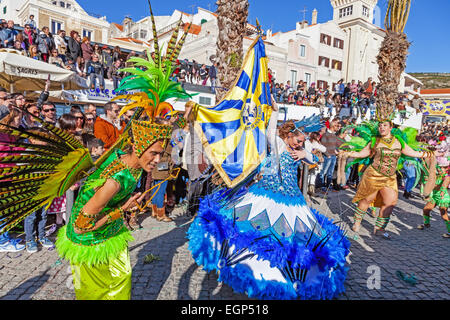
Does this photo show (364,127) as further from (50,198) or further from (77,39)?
(77,39)

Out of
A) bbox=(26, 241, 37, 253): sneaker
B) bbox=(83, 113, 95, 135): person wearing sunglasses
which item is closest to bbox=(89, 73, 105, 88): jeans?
bbox=(83, 113, 95, 135): person wearing sunglasses

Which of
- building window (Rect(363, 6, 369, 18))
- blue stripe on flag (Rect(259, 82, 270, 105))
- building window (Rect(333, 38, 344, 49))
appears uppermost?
building window (Rect(363, 6, 369, 18))

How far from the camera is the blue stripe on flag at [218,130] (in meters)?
3.64

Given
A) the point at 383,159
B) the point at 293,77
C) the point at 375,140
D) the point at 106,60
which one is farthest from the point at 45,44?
the point at 293,77

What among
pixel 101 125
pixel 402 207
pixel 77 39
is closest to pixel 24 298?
pixel 101 125

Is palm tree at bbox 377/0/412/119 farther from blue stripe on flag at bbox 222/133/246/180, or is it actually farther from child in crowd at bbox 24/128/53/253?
child in crowd at bbox 24/128/53/253

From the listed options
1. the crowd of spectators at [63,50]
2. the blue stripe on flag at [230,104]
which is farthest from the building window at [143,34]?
the blue stripe on flag at [230,104]

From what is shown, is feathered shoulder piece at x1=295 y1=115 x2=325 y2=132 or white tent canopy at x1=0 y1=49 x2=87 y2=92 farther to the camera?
white tent canopy at x1=0 y1=49 x2=87 y2=92

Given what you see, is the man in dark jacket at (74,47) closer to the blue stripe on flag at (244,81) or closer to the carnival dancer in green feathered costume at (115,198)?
the blue stripe on flag at (244,81)

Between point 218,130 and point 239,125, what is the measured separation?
0.30m

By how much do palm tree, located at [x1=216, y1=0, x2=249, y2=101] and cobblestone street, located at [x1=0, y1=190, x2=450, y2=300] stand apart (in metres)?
3.08

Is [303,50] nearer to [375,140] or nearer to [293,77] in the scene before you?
[293,77]

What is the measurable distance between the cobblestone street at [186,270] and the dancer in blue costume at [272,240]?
401 mm

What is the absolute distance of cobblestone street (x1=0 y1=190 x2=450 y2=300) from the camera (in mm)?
3182
